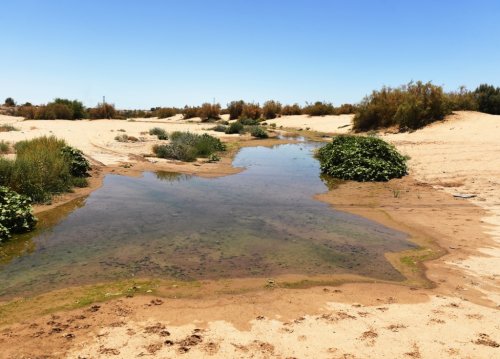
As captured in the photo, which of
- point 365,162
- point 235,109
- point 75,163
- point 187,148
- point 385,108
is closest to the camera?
point 75,163

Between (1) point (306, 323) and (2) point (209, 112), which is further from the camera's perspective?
(2) point (209, 112)

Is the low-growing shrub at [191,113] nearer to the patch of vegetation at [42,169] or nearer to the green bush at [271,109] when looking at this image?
the green bush at [271,109]

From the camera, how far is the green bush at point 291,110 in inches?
1897

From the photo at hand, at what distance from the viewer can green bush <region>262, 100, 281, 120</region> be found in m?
48.9

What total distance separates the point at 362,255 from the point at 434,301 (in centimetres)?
Answer: 197

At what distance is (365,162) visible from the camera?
14.1 metres

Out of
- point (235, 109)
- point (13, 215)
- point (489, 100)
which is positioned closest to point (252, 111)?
point (235, 109)

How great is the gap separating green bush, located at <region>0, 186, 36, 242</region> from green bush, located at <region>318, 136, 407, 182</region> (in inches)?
391

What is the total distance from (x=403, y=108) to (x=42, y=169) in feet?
71.3

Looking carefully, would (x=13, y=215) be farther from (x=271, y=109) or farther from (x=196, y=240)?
(x=271, y=109)

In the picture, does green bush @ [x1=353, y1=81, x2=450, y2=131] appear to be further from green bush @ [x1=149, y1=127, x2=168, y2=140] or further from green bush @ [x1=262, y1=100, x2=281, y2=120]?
green bush @ [x1=262, y1=100, x2=281, y2=120]

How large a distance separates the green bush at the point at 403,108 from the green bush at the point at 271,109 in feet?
64.0

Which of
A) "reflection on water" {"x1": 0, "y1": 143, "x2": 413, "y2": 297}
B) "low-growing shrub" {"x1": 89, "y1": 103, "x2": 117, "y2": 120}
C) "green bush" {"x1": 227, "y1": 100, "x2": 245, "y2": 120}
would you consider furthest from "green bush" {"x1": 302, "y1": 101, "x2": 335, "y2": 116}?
"reflection on water" {"x1": 0, "y1": 143, "x2": 413, "y2": 297}

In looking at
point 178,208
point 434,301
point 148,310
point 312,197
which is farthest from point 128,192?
point 434,301
